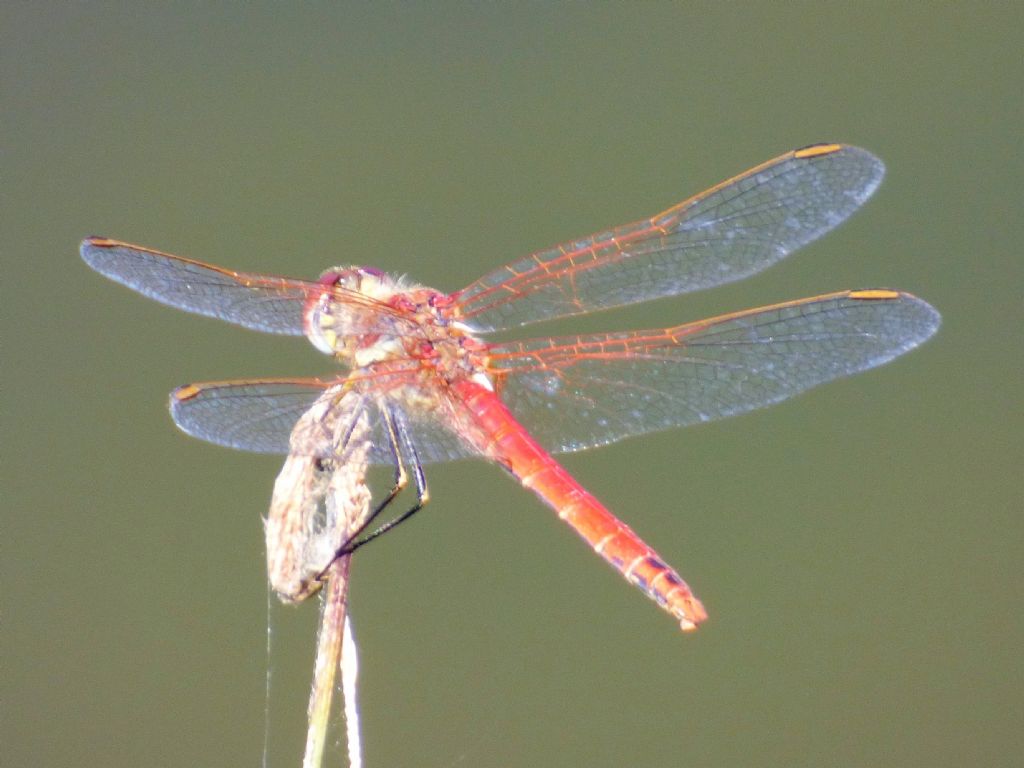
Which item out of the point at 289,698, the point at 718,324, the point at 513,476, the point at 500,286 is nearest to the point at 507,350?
the point at 500,286

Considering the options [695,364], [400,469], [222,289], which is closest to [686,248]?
[695,364]

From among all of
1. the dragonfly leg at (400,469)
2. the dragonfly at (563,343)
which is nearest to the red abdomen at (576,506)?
the dragonfly at (563,343)

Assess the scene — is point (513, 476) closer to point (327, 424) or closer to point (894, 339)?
point (327, 424)

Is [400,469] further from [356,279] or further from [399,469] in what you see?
[356,279]

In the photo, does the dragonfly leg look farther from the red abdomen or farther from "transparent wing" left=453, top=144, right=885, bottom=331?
"transparent wing" left=453, top=144, right=885, bottom=331

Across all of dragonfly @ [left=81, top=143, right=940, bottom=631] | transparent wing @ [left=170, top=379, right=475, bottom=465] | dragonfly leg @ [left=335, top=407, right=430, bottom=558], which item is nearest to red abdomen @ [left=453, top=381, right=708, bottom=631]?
dragonfly @ [left=81, top=143, right=940, bottom=631]

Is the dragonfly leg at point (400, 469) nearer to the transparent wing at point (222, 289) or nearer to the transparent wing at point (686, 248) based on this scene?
the transparent wing at point (222, 289)

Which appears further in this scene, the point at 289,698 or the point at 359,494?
the point at 289,698
